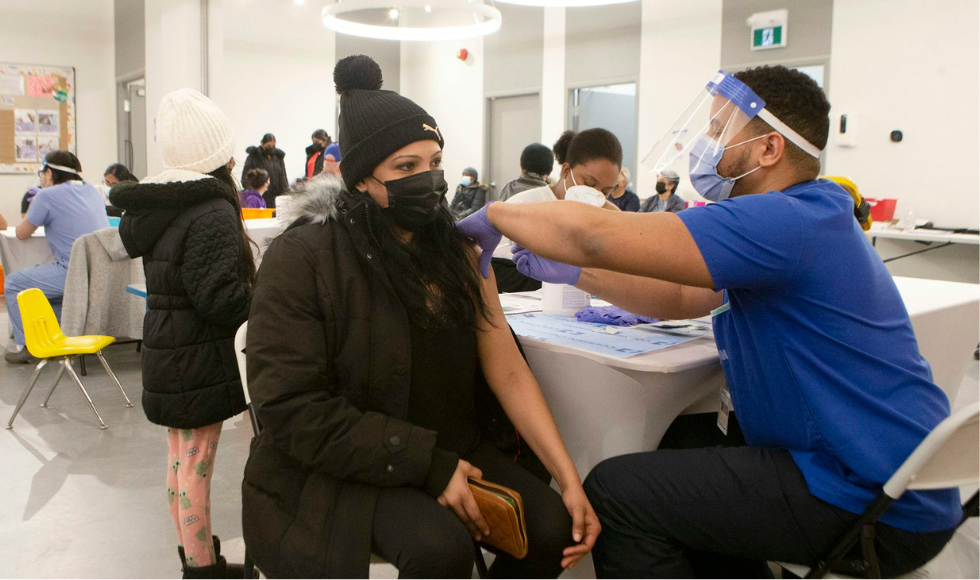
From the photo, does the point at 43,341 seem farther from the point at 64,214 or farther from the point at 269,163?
the point at 269,163

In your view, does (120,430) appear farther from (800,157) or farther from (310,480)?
(800,157)

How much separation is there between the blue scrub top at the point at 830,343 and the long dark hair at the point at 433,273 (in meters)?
0.52

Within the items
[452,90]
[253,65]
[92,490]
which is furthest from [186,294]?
[452,90]

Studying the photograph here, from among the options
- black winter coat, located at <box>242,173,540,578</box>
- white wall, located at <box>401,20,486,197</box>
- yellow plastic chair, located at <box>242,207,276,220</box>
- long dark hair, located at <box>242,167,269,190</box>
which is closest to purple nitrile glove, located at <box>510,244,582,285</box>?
black winter coat, located at <box>242,173,540,578</box>

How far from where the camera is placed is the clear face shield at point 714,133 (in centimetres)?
145

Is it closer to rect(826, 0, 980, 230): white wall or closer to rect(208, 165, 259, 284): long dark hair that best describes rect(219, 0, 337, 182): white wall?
rect(826, 0, 980, 230): white wall

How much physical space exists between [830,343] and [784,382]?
106 mm

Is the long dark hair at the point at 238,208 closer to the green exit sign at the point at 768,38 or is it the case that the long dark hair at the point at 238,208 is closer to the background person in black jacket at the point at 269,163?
the background person in black jacket at the point at 269,163

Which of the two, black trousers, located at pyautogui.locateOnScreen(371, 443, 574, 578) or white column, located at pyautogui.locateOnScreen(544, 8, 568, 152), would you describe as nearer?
black trousers, located at pyautogui.locateOnScreen(371, 443, 574, 578)

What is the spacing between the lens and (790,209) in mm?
1234

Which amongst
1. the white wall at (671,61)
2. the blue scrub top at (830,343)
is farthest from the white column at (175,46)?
the blue scrub top at (830,343)

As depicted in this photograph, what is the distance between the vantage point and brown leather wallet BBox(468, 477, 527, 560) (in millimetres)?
1319

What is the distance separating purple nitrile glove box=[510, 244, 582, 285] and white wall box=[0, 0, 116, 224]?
980 cm

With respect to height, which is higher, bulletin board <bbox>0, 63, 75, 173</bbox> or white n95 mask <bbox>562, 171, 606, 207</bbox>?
bulletin board <bbox>0, 63, 75, 173</bbox>
